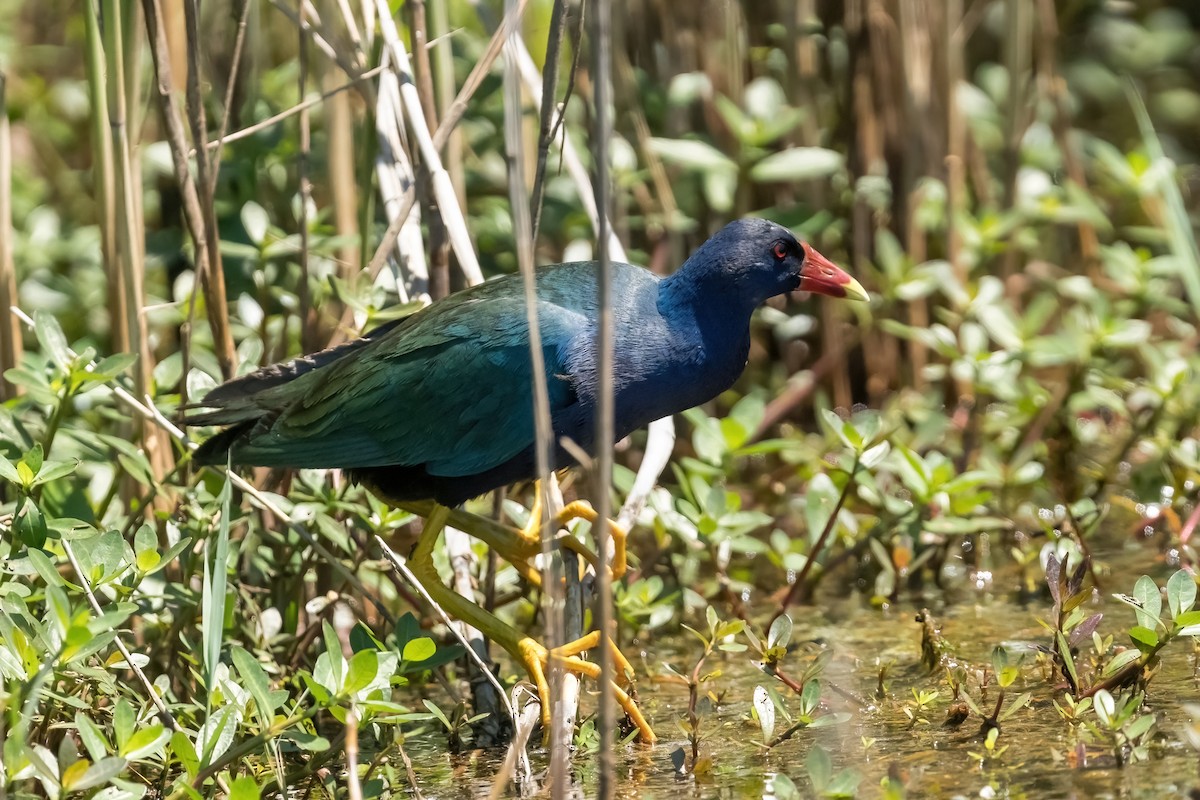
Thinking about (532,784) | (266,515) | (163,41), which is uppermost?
(163,41)

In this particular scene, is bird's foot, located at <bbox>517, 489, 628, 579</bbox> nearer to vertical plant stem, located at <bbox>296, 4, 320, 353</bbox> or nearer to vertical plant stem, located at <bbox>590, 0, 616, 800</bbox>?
vertical plant stem, located at <bbox>296, 4, 320, 353</bbox>

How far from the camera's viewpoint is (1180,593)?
221 cm

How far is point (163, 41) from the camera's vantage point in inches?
105

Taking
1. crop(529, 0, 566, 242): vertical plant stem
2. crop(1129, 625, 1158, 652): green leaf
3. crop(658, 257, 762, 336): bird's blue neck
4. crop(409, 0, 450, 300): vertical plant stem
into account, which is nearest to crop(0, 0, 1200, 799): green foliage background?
crop(1129, 625, 1158, 652): green leaf

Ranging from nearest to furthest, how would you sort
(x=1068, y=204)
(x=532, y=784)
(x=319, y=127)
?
(x=532, y=784) < (x=1068, y=204) < (x=319, y=127)

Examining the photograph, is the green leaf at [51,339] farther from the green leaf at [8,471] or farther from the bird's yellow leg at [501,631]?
the bird's yellow leg at [501,631]

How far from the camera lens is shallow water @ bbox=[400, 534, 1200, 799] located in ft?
6.90

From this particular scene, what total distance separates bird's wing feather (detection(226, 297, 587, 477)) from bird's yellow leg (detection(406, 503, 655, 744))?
15 cm

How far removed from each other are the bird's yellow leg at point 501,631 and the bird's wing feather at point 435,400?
149 mm

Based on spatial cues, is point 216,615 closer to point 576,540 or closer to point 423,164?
point 576,540

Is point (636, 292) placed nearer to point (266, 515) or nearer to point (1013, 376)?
point (266, 515)

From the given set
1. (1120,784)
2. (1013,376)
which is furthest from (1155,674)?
(1013,376)

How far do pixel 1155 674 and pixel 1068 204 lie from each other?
7.10 ft

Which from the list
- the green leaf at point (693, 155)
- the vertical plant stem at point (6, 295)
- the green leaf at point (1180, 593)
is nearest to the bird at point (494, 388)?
the vertical plant stem at point (6, 295)
